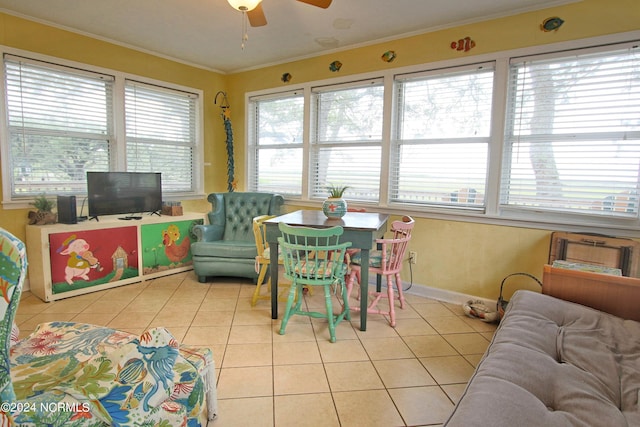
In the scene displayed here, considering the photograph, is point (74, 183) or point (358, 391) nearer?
point (358, 391)

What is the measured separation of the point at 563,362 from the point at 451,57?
274cm

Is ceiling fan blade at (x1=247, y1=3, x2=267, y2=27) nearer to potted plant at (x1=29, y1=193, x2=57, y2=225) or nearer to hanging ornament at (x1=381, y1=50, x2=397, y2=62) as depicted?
hanging ornament at (x1=381, y1=50, x2=397, y2=62)

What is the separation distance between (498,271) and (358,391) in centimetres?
188

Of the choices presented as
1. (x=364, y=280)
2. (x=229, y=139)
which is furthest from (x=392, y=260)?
(x=229, y=139)

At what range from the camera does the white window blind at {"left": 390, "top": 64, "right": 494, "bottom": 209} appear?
3.12 m

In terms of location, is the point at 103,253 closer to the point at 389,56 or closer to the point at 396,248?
the point at 396,248

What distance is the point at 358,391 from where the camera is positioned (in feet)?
6.17

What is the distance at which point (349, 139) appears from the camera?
3900 mm

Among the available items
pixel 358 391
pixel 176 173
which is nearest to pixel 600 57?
pixel 358 391

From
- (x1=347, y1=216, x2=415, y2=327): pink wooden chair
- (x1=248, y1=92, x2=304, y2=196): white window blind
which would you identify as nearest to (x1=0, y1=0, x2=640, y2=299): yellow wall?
(x1=248, y1=92, x2=304, y2=196): white window blind

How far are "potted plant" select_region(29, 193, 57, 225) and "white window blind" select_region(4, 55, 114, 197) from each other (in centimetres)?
25

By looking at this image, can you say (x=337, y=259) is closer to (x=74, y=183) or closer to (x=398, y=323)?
(x=398, y=323)

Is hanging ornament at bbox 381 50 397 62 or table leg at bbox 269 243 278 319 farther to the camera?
hanging ornament at bbox 381 50 397 62

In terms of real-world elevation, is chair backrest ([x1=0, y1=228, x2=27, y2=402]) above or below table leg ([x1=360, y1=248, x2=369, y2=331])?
above
